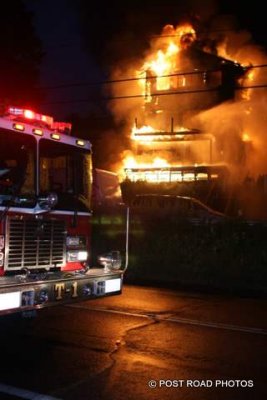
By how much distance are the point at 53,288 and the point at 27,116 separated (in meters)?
1.82

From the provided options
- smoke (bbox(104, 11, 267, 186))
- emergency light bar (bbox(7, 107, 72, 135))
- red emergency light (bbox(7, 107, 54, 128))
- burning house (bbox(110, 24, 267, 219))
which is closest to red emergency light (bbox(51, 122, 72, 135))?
emergency light bar (bbox(7, 107, 72, 135))

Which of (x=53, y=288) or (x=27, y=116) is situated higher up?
(x=27, y=116)

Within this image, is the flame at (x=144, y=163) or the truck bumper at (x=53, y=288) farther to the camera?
the flame at (x=144, y=163)

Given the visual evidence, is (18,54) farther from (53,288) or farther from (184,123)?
(53,288)

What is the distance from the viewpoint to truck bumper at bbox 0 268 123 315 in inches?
208

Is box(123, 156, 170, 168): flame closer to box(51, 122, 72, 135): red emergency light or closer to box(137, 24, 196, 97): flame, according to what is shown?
box(137, 24, 196, 97): flame

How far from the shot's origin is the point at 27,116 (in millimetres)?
5996

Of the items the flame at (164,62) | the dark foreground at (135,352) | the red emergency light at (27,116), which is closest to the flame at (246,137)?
the flame at (164,62)

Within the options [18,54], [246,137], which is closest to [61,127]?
[18,54]

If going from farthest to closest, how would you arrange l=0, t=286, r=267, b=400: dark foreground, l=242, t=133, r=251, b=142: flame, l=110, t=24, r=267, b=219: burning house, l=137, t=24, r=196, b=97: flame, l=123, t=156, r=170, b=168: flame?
l=137, t=24, r=196, b=97: flame
l=123, t=156, r=170, b=168: flame
l=242, t=133, r=251, b=142: flame
l=110, t=24, r=267, b=219: burning house
l=0, t=286, r=267, b=400: dark foreground

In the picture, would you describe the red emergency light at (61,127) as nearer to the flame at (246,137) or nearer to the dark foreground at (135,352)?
the dark foreground at (135,352)

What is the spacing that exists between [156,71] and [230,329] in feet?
90.2

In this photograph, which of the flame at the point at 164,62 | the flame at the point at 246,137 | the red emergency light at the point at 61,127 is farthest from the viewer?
→ the flame at the point at 164,62

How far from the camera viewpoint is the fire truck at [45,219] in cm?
552
